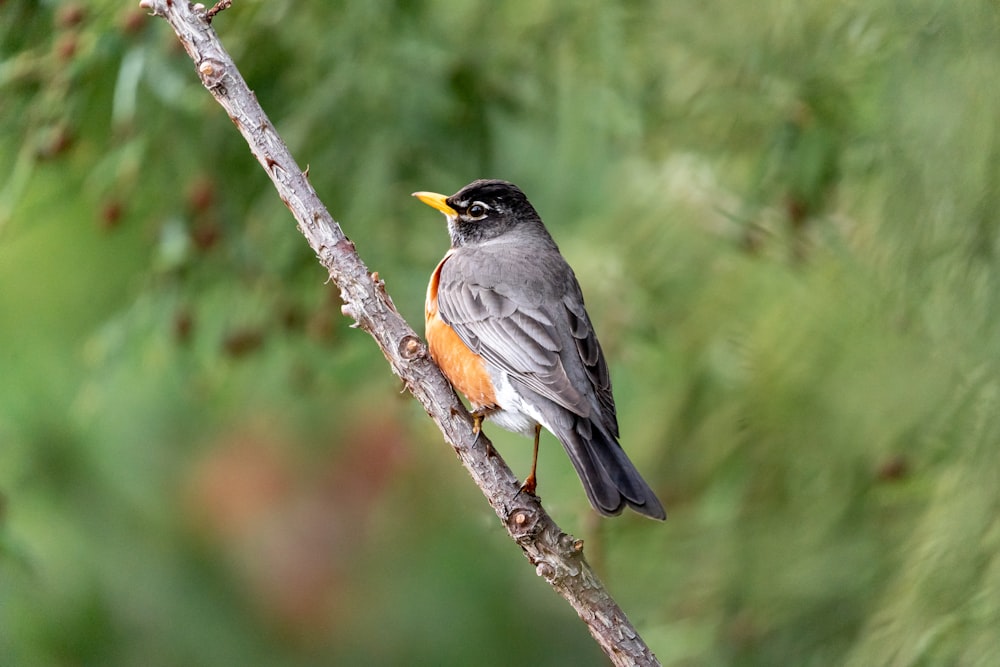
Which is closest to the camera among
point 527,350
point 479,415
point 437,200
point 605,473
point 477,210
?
point 605,473

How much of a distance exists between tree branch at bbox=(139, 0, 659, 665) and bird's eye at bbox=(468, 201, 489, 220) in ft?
4.01

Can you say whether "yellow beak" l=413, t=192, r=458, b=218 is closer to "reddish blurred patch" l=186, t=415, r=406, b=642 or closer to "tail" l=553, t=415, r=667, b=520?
"tail" l=553, t=415, r=667, b=520

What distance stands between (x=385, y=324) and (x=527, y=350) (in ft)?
2.19

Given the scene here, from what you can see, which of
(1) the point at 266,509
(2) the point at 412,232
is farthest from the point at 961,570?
(1) the point at 266,509

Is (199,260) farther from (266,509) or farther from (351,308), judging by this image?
(351,308)

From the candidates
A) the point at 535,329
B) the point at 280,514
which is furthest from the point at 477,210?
the point at 280,514

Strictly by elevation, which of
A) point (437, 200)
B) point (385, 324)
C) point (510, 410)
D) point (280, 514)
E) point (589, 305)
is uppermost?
point (385, 324)

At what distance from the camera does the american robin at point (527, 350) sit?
2578 mm

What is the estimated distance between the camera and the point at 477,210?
11.5ft

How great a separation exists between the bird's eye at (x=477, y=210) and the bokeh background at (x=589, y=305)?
45cm

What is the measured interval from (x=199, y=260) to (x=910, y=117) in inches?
94.7

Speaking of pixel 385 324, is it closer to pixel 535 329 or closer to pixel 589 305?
pixel 535 329

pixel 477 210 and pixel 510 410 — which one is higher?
pixel 477 210

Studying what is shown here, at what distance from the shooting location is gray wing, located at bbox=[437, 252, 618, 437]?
274 cm
